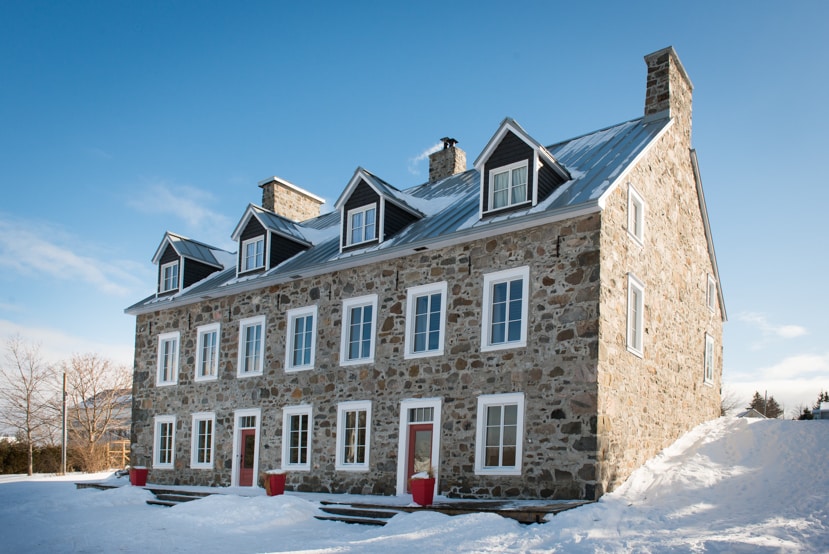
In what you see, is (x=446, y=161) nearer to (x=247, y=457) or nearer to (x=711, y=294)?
(x=711, y=294)

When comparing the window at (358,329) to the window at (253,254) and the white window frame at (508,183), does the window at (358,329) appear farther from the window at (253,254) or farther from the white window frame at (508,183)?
Answer: the window at (253,254)

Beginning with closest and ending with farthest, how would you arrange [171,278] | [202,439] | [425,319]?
1. [425,319]
2. [202,439]
3. [171,278]

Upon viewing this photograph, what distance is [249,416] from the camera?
19781 mm

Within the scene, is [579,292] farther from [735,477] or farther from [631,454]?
[735,477]

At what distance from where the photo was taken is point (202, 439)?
21.1 m

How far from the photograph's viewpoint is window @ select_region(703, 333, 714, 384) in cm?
2058

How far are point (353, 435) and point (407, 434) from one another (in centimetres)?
167

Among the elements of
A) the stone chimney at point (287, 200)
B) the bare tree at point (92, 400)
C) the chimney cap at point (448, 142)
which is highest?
the chimney cap at point (448, 142)

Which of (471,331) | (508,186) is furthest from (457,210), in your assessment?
(471,331)

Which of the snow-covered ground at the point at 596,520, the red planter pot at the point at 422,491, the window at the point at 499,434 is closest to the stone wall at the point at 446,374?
the window at the point at 499,434

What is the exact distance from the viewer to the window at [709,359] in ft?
67.5

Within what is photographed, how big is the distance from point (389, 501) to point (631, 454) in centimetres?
473

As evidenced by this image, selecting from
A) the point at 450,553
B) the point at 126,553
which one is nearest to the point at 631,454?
the point at 450,553

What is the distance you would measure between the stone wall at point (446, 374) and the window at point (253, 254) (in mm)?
923
